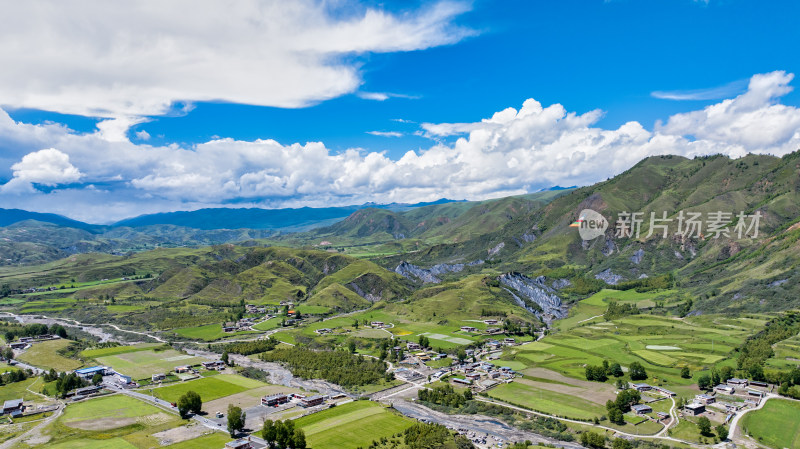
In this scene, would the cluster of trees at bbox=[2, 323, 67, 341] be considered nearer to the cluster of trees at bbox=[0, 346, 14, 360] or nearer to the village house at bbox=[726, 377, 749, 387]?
the cluster of trees at bbox=[0, 346, 14, 360]

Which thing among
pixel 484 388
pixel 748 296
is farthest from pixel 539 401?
pixel 748 296

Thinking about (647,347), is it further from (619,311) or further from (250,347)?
(250,347)

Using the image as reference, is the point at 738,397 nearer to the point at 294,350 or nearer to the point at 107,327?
the point at 294,350

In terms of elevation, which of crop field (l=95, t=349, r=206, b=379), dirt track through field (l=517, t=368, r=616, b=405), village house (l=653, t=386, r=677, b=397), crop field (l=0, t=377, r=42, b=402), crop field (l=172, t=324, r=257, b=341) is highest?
crop field (l=0, t=377, r=42, b=402)

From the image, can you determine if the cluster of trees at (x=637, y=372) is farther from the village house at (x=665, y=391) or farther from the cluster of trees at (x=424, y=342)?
the cluster of trees at (x=424, y=342)

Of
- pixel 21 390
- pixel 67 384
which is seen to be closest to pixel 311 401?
pixel 67 384

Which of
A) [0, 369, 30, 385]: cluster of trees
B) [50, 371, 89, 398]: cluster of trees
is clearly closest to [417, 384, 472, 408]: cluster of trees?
[50, 371, 89, 398]: cluster of trees
